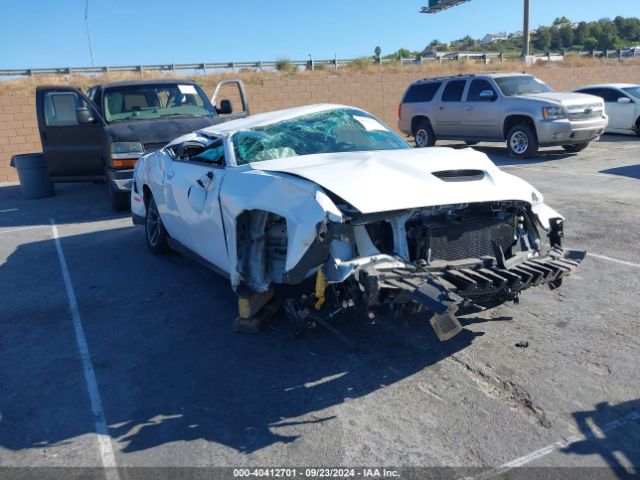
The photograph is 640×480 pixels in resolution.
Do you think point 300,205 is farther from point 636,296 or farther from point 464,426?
point 636,296

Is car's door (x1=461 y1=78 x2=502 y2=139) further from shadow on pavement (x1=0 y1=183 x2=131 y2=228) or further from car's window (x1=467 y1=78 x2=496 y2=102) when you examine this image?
shadow on pavement (x1=0 y1=183 x2=131 y2=228)

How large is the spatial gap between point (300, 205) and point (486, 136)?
1224cm

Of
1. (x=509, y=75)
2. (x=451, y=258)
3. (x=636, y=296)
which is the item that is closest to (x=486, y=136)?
(x=509, y=75)

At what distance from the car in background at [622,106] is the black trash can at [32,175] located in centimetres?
1471

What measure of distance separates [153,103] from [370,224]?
7911mm

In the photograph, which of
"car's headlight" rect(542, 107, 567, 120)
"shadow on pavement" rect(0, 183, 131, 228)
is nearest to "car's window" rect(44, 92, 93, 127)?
"shadow on pavement" rect(0, 183, 131, 228)

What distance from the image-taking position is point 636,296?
17.2 feet

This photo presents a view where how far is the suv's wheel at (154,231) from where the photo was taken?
23.7ft

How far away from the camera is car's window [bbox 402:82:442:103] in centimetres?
1650

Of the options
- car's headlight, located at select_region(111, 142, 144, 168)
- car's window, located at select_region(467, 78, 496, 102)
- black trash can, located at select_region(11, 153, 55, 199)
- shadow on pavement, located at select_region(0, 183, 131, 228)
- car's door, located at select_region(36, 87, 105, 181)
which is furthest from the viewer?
car's window, located at select_region(467, 78, 496, 102)

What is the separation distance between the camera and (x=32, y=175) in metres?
12.7

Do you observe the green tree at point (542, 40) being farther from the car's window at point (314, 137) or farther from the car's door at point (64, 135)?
the car's window at point (314, 137)

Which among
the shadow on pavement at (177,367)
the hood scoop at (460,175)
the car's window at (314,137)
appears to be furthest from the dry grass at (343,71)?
the hood scoop at (460,175)

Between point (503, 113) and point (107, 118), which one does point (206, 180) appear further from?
point (503, 113)
